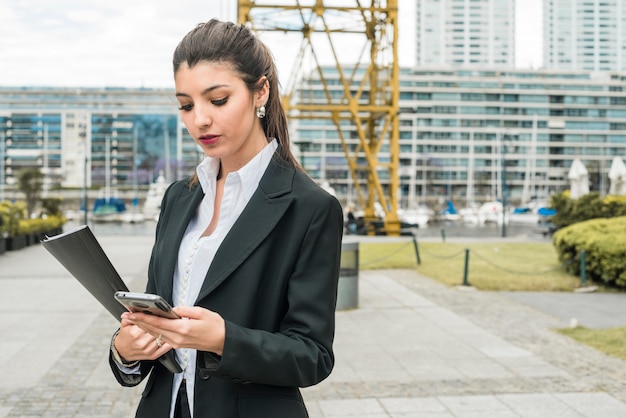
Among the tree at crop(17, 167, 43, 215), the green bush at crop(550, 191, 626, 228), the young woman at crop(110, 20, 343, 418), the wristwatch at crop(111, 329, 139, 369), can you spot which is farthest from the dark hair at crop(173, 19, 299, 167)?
the tree at crop(17, 167, 43, 215)

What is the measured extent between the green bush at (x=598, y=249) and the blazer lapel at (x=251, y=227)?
12.3m

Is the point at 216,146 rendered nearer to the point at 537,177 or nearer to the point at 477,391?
the point at 477,391

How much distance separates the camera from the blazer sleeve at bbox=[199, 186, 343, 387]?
151 cm

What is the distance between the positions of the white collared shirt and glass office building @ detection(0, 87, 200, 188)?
12409cm

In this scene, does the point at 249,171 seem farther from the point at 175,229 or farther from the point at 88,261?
the point at 88,261

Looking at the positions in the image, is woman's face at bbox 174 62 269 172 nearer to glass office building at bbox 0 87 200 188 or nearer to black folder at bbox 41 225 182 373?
black folder at bbox 41 225 182 373

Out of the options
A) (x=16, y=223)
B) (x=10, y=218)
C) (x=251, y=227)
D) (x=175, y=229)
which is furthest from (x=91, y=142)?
(x=251, y=227)

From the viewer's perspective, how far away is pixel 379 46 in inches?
1096

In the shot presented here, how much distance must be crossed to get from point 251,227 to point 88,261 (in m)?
0.35

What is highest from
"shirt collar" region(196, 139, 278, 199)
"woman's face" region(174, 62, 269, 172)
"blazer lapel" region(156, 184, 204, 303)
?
"woman's face" region(174, 62, 269, 172)

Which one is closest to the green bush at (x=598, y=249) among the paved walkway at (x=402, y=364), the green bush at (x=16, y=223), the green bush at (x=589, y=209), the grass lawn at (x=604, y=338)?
the paved walkway at (x=402, y=364)

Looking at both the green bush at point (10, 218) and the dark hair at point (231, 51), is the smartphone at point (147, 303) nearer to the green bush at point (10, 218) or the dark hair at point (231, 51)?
the dark hair at point (231, 51)

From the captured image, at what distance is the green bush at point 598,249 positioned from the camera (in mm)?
13047

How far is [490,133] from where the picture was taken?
115 m
